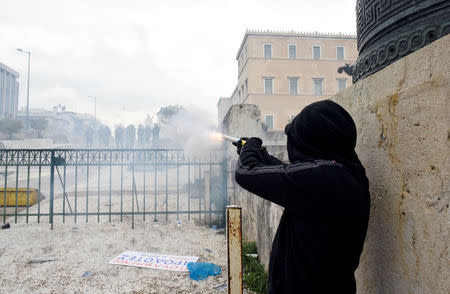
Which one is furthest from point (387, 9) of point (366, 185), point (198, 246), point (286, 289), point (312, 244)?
point (198, 246)

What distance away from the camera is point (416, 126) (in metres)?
1.24

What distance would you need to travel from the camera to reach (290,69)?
114 feet

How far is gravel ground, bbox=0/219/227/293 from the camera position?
3914 mm

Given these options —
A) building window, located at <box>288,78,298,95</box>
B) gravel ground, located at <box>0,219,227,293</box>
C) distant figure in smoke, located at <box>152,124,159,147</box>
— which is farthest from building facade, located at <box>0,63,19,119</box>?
gravel ground, located at <box>0,219,227,293</box>

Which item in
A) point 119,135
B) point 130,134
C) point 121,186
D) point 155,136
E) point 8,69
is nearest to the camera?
point 121,186

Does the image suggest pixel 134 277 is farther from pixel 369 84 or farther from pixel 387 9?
pixel 387 9

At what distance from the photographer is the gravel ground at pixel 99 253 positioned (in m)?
3.91

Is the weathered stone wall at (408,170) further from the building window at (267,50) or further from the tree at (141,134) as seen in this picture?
the building window at (267,50)

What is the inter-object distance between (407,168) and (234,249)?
1.86 metres

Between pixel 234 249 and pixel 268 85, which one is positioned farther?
pixel 268 85

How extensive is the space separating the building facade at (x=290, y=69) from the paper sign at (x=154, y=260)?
29.9 metres

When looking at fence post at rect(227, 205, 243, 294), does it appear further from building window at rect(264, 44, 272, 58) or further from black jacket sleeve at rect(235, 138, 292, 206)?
building window at rect(264, 44, 272, 58)

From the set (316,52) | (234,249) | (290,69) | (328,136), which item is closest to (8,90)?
(290,69)

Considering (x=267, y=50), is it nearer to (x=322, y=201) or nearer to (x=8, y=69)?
(x=322, y=201)
